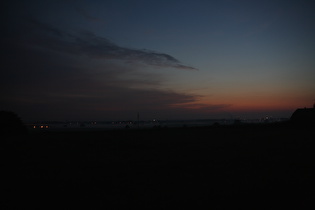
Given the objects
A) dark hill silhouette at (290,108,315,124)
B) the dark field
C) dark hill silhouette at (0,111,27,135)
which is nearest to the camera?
the dark field

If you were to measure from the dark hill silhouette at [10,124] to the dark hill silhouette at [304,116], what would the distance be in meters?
34.4

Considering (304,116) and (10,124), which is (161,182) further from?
(304,116)

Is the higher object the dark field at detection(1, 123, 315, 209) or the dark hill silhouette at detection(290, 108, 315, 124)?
the dark hill silhouette at detection(290, 108, 315, 124)

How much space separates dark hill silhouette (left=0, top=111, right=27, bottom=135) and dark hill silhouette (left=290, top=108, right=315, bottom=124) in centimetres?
3445

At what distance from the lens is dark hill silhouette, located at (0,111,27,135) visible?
23.3 metres

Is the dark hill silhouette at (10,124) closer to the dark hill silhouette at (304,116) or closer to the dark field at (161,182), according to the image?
the dark field at (161,182)

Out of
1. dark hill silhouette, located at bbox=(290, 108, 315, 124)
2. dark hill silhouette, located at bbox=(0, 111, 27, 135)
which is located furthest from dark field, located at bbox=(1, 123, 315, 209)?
dark hill silhouette, located at bbox=(290, 108, 315, 124)

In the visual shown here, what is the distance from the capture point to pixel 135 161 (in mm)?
10469

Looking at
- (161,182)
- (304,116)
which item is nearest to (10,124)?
(161,182)

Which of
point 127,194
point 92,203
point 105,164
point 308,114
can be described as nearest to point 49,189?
point 92,203

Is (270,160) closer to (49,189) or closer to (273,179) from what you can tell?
(273,179)

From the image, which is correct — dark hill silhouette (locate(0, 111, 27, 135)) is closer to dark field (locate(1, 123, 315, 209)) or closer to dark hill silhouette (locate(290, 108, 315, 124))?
dark field (locate(1, 123, 315, 209))

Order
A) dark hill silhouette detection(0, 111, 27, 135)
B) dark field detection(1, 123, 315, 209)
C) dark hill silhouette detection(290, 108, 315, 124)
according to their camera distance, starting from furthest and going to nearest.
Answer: dark hill silhouette detection(290, 108, 315, 124) → dark hill silhouette detection(0, 111, 27, 135) → dark field detection(1, 123, 315, 209)

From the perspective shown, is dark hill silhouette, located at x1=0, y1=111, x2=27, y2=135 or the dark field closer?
the dark field
